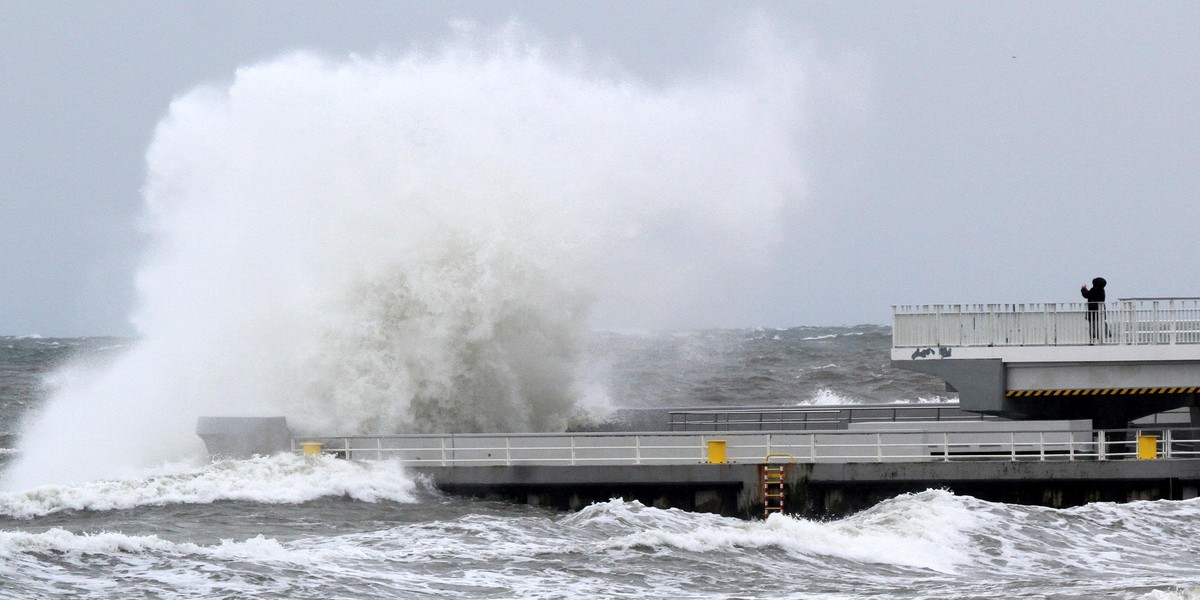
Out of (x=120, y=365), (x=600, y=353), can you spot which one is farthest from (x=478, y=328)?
(x=120, y=365)

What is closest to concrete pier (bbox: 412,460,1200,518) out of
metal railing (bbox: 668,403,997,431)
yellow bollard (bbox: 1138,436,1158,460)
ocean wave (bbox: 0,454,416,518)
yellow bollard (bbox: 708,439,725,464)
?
yellow bollard (bbox: 708,439,725,464)

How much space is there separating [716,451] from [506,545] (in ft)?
14.8

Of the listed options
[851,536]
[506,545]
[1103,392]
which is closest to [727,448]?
[851,536]

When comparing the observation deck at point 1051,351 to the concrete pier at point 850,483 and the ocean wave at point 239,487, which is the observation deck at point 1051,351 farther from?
the ocean wave at point 239,487

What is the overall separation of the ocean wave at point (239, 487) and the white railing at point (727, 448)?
21.4 inches

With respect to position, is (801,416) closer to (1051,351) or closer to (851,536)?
(1051,351)

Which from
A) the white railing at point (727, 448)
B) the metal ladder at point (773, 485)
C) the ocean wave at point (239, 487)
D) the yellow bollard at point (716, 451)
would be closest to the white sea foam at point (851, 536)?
the metal ladder at point (773, 485)

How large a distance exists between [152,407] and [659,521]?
37.1 ft

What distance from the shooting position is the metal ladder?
69.6 ft

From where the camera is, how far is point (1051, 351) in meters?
23.5

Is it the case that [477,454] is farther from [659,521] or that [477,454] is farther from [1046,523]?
[1046,523]

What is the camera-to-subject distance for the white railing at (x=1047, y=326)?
23641mm

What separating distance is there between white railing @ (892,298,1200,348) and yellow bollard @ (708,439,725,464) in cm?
375

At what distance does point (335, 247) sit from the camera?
90.7 feet
